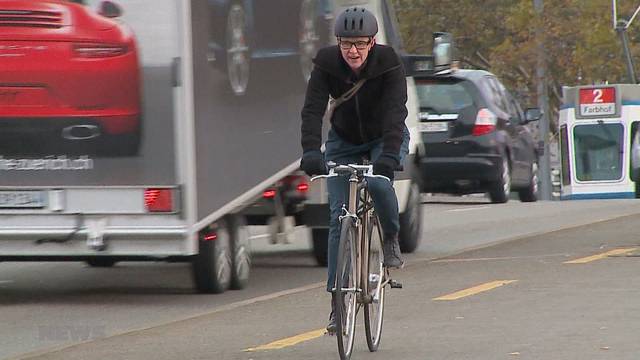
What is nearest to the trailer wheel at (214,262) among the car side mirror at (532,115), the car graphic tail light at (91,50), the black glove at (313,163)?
the car graphic tail light at (91,50)

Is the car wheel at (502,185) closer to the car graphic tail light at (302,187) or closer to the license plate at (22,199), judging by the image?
the car graphic tail light at (302,187)

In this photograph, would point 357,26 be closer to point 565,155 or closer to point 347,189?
point 347,189

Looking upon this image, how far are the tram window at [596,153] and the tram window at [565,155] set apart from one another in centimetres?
21

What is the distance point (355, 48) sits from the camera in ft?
28.3

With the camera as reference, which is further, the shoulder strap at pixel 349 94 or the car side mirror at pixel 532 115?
the car side mirror at pixel 532 115

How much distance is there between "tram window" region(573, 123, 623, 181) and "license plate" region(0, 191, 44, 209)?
98.4 ft

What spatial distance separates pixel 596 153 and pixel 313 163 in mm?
33418

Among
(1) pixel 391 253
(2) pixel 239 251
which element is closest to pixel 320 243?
(2) pixel 239 251

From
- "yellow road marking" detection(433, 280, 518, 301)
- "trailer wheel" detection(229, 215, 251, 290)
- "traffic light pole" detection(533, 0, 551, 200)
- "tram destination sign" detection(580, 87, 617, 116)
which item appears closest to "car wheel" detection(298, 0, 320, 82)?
"trailer wheel" detection(229, 215, 251, 290)

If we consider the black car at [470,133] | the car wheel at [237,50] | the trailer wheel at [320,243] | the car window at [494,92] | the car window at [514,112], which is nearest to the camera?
the car wheel at [237,50]

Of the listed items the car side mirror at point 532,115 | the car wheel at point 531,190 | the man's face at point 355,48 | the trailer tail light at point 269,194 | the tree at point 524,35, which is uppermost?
the tree at point 524,35

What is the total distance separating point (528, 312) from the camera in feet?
34.6

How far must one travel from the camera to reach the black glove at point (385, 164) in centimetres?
852

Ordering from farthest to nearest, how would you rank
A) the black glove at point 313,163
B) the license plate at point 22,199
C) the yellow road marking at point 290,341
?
the license plate at point 22,199, the yellow road marking at point 290,341, the black glove at point 313,163
